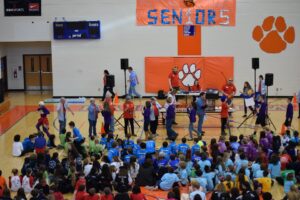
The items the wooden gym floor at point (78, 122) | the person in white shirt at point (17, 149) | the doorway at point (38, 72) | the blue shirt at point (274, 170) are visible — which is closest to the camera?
the blue shirt at point (274, 170)

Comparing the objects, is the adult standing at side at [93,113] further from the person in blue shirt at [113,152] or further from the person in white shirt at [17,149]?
the person in blue shirt at [113,152]

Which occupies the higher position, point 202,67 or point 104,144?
point 202,67

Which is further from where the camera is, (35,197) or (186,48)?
(186,48)

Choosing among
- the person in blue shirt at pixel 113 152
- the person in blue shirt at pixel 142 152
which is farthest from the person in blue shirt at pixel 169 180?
the person in blue shirt at pixel 113 152

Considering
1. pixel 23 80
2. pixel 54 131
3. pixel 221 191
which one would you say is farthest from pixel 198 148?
pixel 23 80

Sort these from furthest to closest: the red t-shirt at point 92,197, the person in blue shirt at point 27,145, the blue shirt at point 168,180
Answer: the person in blue shirt at point 27,145, the blue shirt at point 168,180, the red t-shirt at point 92,197

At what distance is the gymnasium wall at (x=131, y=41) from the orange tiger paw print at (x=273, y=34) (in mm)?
227

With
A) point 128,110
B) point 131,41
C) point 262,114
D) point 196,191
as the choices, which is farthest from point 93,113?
point 131,41

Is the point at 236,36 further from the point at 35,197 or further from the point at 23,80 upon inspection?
the point at 35,197

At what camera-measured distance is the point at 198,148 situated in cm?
1684

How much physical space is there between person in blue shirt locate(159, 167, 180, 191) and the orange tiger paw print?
49.7ft

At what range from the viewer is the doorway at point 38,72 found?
31.9 m

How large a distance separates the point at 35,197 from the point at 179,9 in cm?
1776

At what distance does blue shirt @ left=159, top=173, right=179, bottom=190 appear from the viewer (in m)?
15.2
